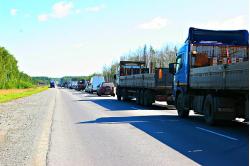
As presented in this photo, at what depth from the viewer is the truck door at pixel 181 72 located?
17.1m

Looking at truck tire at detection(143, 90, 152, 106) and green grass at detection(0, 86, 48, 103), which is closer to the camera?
truck tire at detection(143, 90, 152, 106)

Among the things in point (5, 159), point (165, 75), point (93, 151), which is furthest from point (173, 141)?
point (165, 75)

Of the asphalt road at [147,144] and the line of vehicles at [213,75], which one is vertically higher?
the line of vehicles at [213,75]

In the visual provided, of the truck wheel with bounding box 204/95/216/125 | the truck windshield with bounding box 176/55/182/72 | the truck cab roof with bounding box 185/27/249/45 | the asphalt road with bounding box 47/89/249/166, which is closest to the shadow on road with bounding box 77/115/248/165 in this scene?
the asphalt road with bounding box 47/89/249/166

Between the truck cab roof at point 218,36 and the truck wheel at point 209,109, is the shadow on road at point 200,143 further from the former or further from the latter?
the truck cab roof at point 218,36

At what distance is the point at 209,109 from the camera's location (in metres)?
14.6

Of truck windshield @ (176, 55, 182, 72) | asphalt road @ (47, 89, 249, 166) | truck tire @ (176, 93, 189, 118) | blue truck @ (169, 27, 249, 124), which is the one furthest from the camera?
truck windshield @ (176, 55, 182, 72)

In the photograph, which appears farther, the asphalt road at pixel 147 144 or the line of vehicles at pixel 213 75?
the line of vehicles at pixel 213 75

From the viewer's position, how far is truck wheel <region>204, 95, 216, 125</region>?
14.1m

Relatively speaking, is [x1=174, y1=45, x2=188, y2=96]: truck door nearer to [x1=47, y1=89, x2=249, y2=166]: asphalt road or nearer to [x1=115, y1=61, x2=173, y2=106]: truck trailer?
[x1=47, y1=89, x2=249, y2=166]: asphalt road

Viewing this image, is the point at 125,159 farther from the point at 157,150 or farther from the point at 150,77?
the point at 150,77

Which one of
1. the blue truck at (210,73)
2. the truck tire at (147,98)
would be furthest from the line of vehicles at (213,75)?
the truck tire at (147,98)

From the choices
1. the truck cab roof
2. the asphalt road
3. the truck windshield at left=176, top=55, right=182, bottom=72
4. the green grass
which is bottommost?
the asphalt road

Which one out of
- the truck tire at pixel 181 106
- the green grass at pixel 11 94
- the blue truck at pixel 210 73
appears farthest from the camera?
the green grass at pixel 11 94
